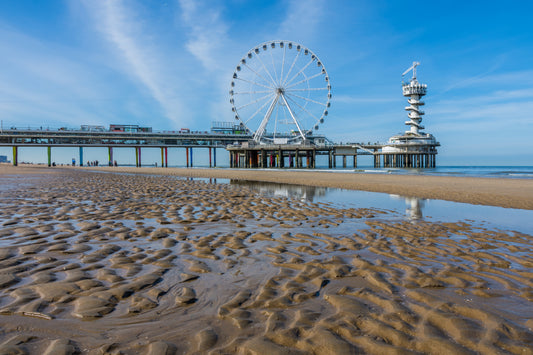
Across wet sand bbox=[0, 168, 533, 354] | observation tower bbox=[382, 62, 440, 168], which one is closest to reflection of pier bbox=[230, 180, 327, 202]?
wet sand bbox=[0, 168, 533, 354]

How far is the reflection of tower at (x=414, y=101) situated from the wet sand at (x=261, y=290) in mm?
80350

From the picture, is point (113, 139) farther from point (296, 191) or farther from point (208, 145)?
point (296, 191)

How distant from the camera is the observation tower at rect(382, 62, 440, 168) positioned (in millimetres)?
76000

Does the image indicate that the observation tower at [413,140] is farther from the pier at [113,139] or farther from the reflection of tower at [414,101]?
the pier at [113,139]

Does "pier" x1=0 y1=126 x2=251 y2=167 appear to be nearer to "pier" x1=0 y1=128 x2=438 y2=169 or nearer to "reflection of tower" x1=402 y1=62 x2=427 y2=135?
"pier" x1=0 y1=128 x2=438 y2=169

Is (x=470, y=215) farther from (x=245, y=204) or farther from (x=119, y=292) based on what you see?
(x=119, y=292)

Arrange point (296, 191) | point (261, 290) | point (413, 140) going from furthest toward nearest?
1. point (413, 140)
2. point (296, 191)
3. point (261, 290)

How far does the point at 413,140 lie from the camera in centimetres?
7694

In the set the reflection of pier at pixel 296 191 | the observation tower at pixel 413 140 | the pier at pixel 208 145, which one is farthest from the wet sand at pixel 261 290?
the observation tower at pixel 413 140

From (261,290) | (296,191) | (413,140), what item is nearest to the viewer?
(261,290)

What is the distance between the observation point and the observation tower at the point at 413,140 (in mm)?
76000

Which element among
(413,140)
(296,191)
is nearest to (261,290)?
(296,191)

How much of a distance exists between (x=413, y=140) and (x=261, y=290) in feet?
272

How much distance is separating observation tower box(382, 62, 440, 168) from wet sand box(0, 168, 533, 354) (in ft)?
252
